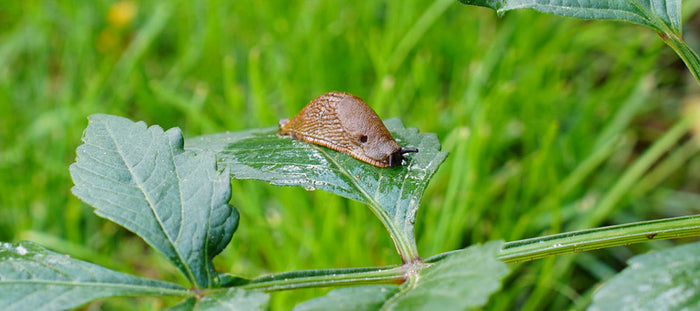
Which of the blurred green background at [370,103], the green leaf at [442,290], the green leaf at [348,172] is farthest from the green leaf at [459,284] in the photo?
the blurred green background at [370,103]

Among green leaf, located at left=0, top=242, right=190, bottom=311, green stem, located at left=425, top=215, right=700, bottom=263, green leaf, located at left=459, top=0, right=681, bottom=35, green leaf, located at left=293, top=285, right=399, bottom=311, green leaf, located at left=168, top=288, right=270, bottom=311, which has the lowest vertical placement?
green leaf, located at left=0, top=242, right=190, bottom=311

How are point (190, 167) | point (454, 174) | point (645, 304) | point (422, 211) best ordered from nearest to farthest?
1. point (645, 304)
2. point (190, 167)
3. point (454, 174)
4. point (422, 211)

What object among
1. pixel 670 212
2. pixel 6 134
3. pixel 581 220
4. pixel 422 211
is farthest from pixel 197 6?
pixel 670 212

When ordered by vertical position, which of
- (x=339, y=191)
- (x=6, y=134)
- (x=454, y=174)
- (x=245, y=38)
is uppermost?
(x=245, y=38)

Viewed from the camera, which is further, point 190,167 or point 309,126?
point 309,126

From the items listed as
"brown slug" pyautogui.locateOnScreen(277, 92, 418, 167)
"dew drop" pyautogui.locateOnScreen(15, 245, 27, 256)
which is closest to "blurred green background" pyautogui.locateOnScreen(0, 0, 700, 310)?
"brown slug" pyautogui.locateOnScreen(277, 92, 418, 167)

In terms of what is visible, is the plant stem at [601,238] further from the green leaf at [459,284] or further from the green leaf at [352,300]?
the green leaf at [352,300]

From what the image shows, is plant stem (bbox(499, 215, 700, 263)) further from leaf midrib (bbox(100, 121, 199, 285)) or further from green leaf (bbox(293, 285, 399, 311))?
leaf midrib (bbox(100, 121, 199, 285))

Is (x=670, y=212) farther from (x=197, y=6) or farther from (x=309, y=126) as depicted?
(x=197, y=6)
